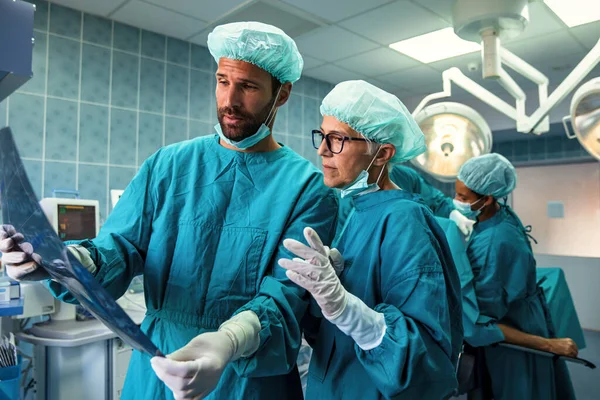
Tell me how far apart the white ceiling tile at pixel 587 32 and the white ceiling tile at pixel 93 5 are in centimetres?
318

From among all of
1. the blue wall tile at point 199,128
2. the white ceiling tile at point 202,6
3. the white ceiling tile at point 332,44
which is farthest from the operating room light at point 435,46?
the blue wall tile at point 199,128

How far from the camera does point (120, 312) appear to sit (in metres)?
0.62

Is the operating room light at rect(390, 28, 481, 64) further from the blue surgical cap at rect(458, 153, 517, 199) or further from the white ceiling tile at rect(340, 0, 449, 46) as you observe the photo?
the blue surgical cap at rect(458, 153, 517, 199)

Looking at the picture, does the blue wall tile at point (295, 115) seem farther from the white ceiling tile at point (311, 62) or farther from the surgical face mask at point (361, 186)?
the surgical face mask at point (361, 186)

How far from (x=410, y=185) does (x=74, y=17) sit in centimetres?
243

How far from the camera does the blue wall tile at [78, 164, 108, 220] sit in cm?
311

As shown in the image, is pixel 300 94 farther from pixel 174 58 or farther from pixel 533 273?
pixel 533 273

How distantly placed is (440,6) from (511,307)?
1916 mm

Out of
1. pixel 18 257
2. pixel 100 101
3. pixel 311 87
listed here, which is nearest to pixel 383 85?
pixel 311 87

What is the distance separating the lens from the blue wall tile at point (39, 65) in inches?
114

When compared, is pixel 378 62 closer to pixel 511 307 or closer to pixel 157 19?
pixel 157 19

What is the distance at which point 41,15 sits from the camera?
292 cm

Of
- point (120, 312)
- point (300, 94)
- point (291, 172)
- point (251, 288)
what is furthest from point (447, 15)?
point (120, 312)

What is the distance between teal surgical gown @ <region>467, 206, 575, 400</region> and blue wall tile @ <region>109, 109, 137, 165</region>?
240cm
